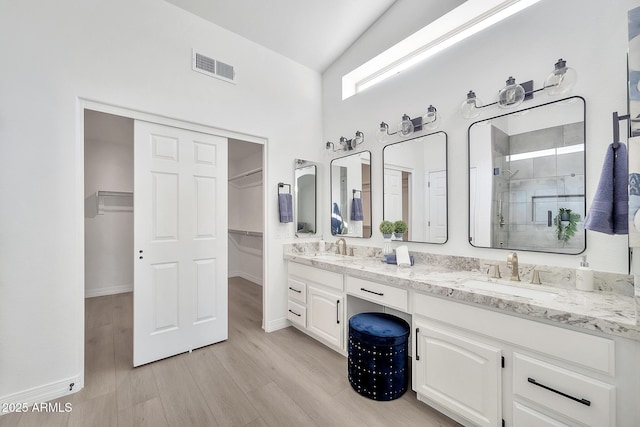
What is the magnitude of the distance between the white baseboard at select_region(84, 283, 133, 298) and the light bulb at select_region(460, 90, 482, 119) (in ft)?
17.9

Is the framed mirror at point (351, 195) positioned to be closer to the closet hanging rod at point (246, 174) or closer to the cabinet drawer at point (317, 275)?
the cabinet drawer at point (317, 275)

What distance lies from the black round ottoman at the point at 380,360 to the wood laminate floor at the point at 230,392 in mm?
74

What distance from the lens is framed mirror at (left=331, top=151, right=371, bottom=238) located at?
2.93m

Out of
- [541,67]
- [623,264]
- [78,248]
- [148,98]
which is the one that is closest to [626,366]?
[623,264]

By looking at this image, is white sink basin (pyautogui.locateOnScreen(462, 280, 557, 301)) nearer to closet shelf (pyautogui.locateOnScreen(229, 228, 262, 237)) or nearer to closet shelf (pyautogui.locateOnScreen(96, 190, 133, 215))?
closet shelf (pyautogui.locateOnScreen(229, 228, 262, 237))

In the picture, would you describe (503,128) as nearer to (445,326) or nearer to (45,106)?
(445,326)

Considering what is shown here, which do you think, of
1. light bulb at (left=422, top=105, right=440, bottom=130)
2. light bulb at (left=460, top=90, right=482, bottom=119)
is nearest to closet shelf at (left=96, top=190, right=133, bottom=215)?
light bulb at (left=422, top=105, right=440, bottom=130)

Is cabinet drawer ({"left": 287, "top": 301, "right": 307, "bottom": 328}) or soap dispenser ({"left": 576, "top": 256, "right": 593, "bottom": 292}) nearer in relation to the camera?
soap dispenser ({"left": 576, "top": 256, "right": 593, "bottom": 292})

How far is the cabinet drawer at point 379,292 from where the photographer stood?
1.88m

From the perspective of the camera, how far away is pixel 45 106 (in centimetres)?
186

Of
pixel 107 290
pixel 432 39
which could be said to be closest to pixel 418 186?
pixel 432 39

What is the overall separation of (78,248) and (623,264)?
3548mm

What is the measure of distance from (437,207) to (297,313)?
1.82m

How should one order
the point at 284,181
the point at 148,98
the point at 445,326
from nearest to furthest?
the point at 445,326
the point at 148,98
the point at 284,181
